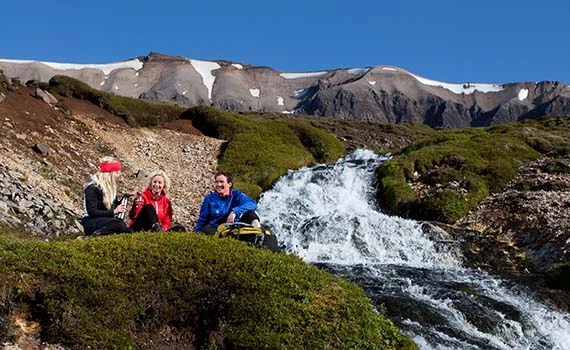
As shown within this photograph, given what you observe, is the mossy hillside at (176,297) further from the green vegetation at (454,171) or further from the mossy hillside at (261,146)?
the mossy hillside at (261,146)

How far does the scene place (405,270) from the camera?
1928cm

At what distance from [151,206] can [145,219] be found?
0.97 ft

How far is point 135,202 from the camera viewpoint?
1144cm

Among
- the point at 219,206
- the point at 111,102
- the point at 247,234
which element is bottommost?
the point at 247,234

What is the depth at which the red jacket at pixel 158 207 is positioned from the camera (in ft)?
37.4

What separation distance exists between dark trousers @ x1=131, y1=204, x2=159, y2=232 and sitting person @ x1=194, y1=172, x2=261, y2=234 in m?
0.95

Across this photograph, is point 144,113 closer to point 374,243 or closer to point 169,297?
point 374,243

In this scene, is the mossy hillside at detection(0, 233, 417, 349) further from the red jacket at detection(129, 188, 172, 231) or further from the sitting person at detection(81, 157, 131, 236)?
the red jacket at detection(129, 188, 172, 231)

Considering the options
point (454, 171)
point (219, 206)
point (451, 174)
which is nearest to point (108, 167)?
point (219, 206)

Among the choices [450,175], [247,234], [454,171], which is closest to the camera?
[247,234]

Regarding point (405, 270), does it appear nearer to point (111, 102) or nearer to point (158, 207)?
point (158, 207)

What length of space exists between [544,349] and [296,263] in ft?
22.5

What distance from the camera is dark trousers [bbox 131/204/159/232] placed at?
1123 cm

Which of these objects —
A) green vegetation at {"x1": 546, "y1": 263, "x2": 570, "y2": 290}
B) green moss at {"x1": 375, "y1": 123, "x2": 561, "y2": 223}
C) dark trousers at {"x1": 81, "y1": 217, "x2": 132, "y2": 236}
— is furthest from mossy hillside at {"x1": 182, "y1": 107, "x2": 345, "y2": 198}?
dark trousers at {"x1": 81, "y1": 217, "x2": 132, "y2": 236}
